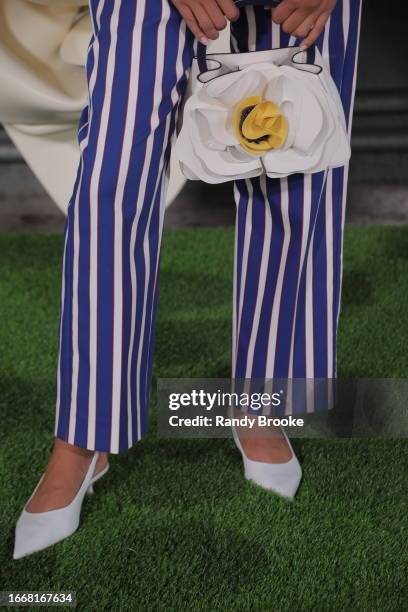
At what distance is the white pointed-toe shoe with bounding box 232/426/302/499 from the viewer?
1090 mm

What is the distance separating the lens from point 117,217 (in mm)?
946

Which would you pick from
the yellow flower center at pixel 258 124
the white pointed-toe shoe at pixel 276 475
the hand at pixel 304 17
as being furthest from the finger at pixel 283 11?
the white pointed-toe shoe at pixel 276 475

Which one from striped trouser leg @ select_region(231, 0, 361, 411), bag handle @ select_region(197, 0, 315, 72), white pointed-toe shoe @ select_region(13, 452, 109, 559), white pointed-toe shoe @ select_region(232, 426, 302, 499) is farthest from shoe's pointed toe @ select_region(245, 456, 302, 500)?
bag handle @ select_region(197, 0, 315, 72)

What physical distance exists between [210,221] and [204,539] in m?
1.65

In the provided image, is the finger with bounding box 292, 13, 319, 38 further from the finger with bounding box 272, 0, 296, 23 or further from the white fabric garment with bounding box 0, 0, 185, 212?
the white fabric garment with bounding box 0, 0, 185, 212

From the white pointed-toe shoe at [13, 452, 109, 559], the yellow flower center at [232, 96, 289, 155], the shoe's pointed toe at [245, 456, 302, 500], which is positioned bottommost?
the shoe's pointed toe at [245, 456, 302, 500]

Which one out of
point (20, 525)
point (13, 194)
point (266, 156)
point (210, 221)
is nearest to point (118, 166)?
point (266, 156)

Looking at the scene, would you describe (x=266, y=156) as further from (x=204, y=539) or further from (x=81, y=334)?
(x=204, y=539)

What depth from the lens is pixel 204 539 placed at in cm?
100

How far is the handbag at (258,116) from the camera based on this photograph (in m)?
0.93

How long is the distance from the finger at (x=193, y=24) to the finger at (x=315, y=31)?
0.12 metres

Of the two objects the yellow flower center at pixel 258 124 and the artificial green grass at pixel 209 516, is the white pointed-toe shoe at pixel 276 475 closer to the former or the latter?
the artificial green grass at pixel 209 516

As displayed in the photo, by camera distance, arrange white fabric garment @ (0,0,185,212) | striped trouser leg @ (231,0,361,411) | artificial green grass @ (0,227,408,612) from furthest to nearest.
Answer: white fabric garment @ (0,0,185,212)
striped trouser leg @ (231,0,361,411)
artificial green grass @ (0,227,408,612)

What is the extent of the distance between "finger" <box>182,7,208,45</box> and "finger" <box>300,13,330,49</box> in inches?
4.6
